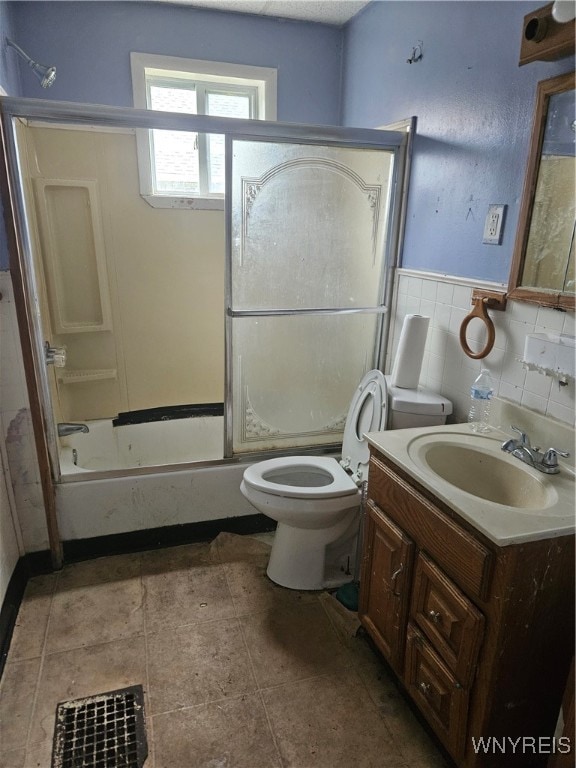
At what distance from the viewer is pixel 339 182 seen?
81.4 inches

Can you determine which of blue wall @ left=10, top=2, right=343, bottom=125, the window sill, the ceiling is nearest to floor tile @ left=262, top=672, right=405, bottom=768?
the window sill

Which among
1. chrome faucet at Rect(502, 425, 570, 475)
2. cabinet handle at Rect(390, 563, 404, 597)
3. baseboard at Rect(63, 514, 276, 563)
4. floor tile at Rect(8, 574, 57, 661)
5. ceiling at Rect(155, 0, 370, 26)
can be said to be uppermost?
ceiling at Rect(155, 0, 370, 26)

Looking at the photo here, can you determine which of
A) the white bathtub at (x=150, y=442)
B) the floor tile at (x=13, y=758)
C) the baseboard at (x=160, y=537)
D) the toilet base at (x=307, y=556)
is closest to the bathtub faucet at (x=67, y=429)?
the white bathtub at (x=150, y=442)

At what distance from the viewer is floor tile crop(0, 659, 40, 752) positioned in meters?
1.40

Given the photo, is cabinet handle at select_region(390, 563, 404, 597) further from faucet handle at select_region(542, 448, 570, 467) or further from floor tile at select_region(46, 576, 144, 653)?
floor tile at select_region(46, 576, 144, 653)

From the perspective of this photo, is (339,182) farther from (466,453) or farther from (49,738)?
(49,738)

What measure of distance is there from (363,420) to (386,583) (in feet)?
2.29

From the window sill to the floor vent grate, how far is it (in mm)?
2298

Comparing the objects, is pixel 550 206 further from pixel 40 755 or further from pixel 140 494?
pixel 40 755

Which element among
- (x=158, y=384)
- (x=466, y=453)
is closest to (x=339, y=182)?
(x=466, y=453)

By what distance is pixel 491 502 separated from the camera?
46.1 inches

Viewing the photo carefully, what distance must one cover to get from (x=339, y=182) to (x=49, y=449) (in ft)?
5.42

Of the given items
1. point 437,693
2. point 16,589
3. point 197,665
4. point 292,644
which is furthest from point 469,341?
point 16,589

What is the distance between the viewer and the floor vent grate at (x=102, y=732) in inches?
52.7
